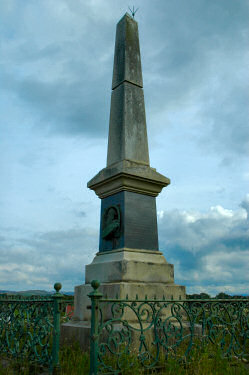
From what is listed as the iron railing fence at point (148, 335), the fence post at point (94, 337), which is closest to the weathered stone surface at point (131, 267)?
the iron railing fence at point (148, 335)

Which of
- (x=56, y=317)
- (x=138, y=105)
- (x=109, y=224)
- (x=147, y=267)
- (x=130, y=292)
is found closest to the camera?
(x=56, y=317)

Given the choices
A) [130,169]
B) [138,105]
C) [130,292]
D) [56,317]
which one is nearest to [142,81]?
[138,105]

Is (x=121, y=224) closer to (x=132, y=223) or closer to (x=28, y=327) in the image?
(x=132, y=223)

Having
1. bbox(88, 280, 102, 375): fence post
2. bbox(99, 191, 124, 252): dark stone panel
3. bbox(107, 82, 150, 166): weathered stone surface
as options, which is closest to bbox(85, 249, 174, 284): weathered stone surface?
bbox(99, 191, 124, 252): dark stone panel

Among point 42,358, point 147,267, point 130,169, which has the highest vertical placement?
point 130,169

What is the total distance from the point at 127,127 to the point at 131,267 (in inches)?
115

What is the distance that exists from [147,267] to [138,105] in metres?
→ 3.55

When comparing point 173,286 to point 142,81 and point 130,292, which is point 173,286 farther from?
point 142,81

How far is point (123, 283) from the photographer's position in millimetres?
5836

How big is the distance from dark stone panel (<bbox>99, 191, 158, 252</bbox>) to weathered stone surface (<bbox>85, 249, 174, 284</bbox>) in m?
0.16

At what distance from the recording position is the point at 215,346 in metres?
5.02

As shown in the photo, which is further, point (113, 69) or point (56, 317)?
point (113, 69)

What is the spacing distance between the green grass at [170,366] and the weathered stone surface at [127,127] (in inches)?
150

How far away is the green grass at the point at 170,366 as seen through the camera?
4.19m
